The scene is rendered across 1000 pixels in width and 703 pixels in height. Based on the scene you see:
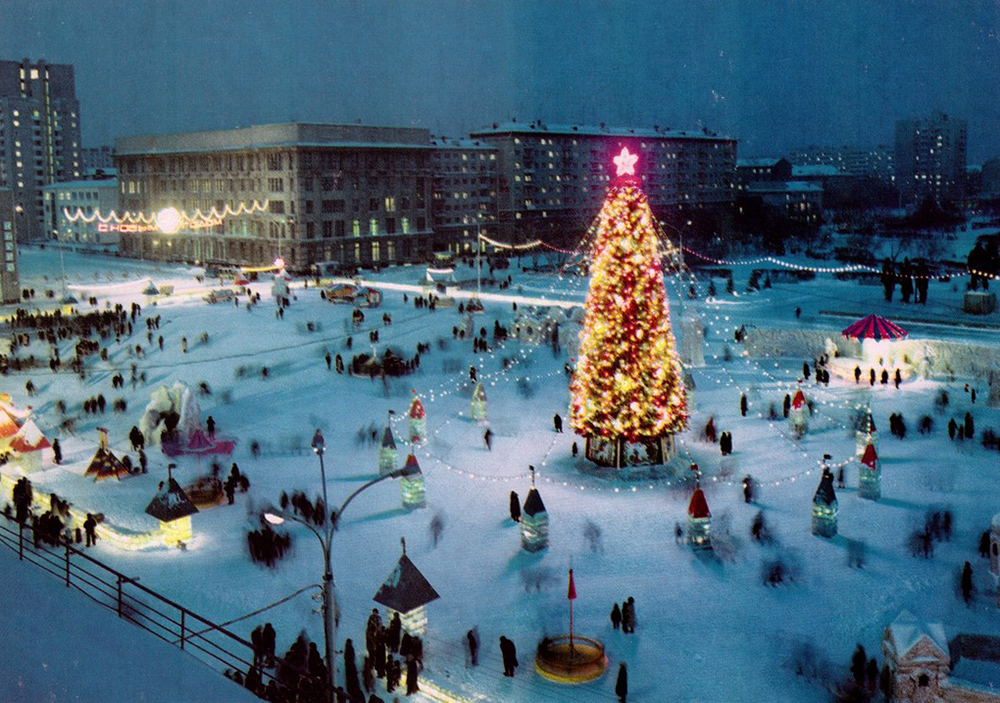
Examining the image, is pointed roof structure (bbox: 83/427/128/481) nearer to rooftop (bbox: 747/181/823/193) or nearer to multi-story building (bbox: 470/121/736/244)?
multi-story building (bbox: 470/121/736/244)

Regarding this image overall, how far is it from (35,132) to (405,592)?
401 ft

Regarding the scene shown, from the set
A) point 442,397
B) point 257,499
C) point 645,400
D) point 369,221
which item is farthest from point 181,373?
point 369,221

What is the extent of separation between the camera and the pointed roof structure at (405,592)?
15.0m

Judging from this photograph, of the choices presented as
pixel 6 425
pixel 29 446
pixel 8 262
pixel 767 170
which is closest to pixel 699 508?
pixel 29 446

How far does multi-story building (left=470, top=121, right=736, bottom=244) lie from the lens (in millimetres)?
91688

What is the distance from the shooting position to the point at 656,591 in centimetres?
1694

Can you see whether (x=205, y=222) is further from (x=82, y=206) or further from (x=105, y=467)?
(x=105, y=467)

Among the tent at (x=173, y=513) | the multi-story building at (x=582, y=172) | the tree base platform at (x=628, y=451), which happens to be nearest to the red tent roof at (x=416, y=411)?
the tree base platform at (x=628, y=451)

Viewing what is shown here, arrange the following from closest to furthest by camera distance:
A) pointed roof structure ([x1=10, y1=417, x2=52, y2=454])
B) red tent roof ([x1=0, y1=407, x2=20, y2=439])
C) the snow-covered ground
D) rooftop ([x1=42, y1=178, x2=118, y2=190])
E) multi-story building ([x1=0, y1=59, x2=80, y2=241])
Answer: the snow-covered ground
pointed roof structure ([x1=10, y1=417, x2=52, y2=454])
red tent roof ([x1=0, y1=407, x2=20, y2=439])
rooftop ([x1=42, y1=178, x2=118, y2=190])
multi-story building ([x1=0, y1=59, x2=80, y2=241])

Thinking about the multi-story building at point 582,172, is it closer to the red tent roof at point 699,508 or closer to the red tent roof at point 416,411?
the red tent roof at point 416,411

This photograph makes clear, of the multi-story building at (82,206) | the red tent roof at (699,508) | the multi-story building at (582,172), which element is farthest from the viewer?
the multi-story building at (82,206)

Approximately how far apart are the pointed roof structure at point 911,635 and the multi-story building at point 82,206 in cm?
9197

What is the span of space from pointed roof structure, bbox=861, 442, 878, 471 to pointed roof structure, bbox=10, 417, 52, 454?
66.1ft

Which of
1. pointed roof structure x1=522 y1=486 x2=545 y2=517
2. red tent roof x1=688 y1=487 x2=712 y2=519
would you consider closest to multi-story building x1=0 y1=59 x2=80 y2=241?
pointed roof structure x1=522 y1=486 x2=545 y2=517
